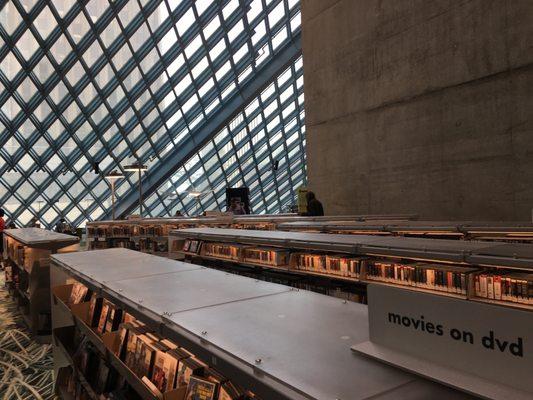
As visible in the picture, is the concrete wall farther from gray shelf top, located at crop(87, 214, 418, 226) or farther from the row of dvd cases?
the row of dvd cases

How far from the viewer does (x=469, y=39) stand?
873 cm

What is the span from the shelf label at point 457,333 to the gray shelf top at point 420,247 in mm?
2206

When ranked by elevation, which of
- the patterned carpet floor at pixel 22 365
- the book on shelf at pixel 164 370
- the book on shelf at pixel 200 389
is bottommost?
the patterned carpet floor at pixel 22 365

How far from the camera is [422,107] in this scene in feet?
31.8

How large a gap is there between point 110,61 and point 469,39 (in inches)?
636

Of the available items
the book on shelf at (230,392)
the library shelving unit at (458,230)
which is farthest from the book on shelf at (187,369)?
the library shelving unit at (458,230)

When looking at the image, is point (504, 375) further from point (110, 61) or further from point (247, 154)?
point (247, 154)

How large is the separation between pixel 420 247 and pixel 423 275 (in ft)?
1.68

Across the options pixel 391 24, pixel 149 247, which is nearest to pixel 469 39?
pixel 391 24

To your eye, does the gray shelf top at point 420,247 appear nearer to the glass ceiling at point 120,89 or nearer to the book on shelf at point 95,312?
the book on shelf at point 95,312

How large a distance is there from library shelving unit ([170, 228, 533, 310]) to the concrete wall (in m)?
4.68

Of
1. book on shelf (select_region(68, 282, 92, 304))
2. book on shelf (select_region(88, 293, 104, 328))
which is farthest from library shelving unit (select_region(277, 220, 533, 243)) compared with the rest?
book on shelf (select_region(88, 293, 104, 328))

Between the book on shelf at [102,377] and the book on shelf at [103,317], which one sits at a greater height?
the book on shelf at [103,317]

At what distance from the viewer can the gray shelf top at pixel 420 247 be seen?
3.31 metres
